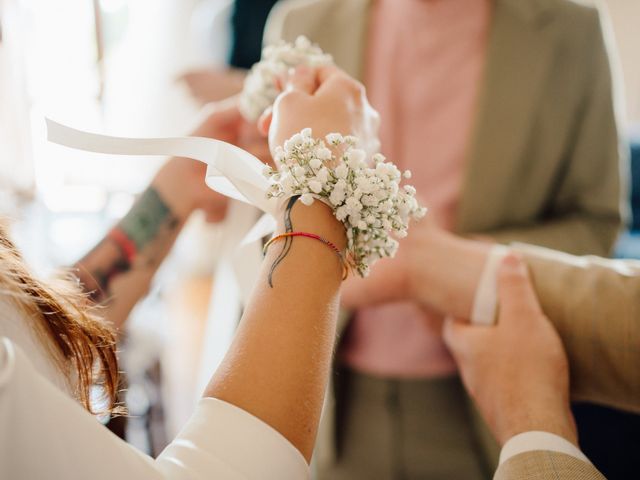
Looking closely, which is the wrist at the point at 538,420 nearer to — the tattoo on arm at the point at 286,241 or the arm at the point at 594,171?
the tattoo on arm at the point at 286,241

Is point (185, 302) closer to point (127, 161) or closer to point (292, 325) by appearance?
point (127, 161)

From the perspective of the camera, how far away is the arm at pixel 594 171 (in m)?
1.04

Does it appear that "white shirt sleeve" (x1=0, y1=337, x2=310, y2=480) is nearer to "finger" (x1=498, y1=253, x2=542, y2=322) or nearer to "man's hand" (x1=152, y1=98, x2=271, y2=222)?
"finger" (x1=498, y1=253, x2=542, y2=322)

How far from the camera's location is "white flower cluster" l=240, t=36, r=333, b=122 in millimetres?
727

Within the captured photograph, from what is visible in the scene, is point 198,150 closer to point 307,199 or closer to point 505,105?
point 307,199

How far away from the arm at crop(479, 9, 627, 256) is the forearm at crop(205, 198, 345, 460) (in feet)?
2.09

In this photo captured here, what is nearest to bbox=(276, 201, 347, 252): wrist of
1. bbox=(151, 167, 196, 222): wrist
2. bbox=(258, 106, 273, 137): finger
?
bbox=(258, 106, 273, 137): finger

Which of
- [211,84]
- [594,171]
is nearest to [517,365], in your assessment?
A: [594,171]

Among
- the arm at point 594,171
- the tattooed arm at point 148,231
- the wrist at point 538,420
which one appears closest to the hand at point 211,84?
the tattooed arm at point 148,231

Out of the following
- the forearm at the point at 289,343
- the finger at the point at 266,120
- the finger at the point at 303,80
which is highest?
the finger at the point at 303,80

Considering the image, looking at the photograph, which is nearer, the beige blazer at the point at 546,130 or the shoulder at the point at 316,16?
the beige blazer at the point at 546,130

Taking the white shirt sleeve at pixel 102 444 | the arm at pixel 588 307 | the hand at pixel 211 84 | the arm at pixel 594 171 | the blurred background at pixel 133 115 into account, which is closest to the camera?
the white shirt sleeve at pixel 102 444

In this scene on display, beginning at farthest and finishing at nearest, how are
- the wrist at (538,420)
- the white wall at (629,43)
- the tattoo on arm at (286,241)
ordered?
the white wall at (629,43) < the wrist at (538,420) < the tattoo on arm at (286,241)

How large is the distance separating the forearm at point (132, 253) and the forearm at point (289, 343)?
17.5 inches
